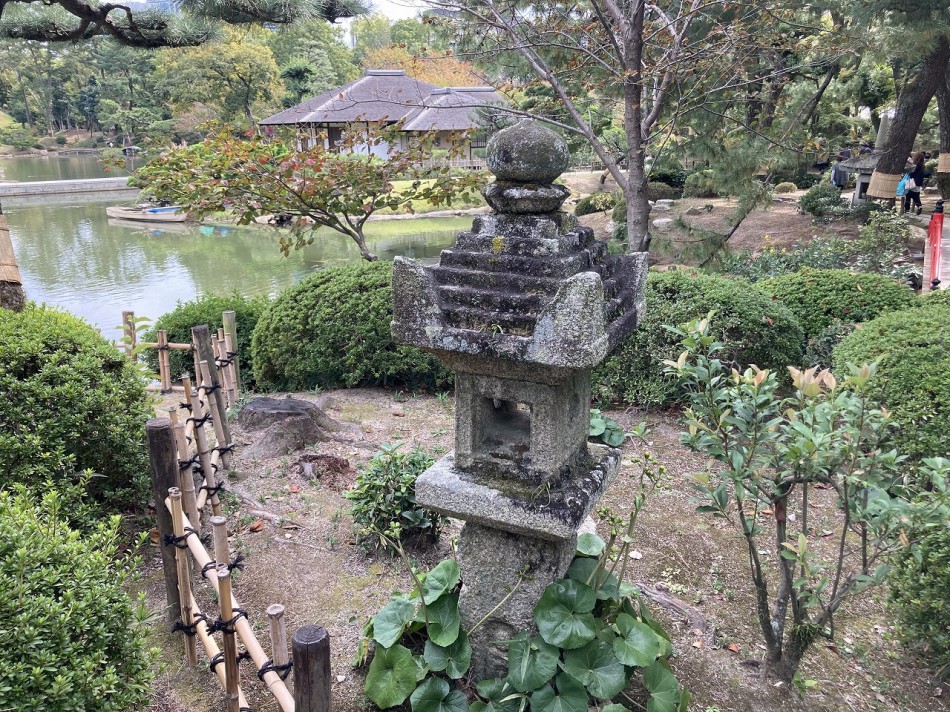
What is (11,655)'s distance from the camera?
Result: 205 centimetres

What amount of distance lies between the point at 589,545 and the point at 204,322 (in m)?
5.76

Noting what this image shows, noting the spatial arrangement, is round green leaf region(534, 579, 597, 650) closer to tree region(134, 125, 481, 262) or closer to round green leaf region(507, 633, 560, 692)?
round green leaf region(507, 633, 560, 692)

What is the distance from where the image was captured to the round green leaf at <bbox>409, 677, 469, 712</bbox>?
→ 105 inches

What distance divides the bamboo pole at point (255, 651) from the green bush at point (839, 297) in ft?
18.4

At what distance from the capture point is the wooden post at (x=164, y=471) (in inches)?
122

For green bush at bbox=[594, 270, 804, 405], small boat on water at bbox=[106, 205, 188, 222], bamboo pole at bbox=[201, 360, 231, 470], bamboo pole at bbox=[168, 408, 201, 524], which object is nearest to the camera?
bamboo pole at bbox=[168, 408, 201, 524]

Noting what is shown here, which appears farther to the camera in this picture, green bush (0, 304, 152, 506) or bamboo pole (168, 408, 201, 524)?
green bush (0, 304, 152, 506)

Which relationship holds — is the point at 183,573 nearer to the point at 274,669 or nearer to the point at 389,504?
the point at 274,669

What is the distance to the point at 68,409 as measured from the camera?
149 inches

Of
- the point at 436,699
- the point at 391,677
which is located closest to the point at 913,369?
the point at 436,699

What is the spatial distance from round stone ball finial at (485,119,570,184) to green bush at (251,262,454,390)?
3.96m

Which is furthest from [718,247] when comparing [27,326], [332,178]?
[27,326]

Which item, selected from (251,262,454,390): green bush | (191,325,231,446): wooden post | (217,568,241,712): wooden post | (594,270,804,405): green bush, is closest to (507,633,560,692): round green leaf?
(217,568,241,712): wooden post

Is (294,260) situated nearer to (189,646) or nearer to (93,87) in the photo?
(189,646)
